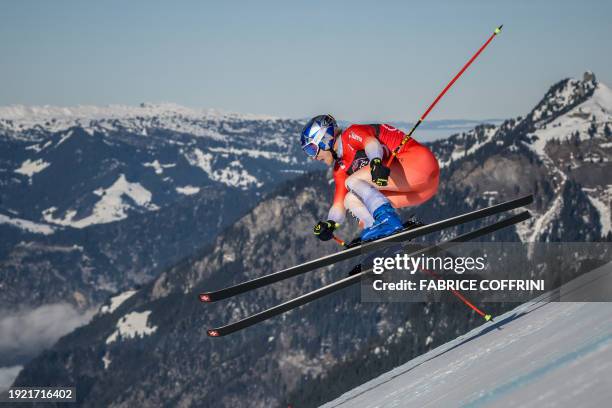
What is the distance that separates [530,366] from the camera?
36.2 feet

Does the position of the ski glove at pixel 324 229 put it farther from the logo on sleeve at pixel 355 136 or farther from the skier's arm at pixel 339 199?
the logo on sleeve at pixel 355 136

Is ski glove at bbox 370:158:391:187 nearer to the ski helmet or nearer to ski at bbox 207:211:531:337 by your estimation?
the ski helmet

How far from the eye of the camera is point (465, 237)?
733 inches

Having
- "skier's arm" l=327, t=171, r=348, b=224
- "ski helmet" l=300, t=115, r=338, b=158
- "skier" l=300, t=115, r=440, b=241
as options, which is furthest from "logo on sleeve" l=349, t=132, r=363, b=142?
"skier's arm" l=327, t=171, r=348, b=224

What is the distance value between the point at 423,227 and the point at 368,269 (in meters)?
1.51

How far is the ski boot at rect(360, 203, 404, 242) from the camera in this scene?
696 inches

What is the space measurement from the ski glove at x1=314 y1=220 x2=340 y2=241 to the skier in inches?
4.7

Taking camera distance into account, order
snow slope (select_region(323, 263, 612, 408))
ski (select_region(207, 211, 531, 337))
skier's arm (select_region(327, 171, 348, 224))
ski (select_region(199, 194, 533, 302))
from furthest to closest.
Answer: skier's arm (select_region(327, 171, 348, 224)) → ski (select_region(207, 211, 531, 337)) → ski (select_region(199, 194, 533, 302)) → snow slope (select_region(323, 263, 612, 408))

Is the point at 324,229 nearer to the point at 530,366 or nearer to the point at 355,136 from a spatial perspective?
the point at 355,136

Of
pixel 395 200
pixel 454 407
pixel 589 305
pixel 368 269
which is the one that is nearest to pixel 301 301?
pixel 368 269

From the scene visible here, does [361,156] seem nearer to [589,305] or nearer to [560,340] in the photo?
[589,305]

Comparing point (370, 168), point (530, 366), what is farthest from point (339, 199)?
point (530, 366)

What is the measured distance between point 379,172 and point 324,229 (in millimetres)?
2893

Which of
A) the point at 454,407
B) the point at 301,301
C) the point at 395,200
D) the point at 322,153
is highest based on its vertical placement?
the point at 322,153
